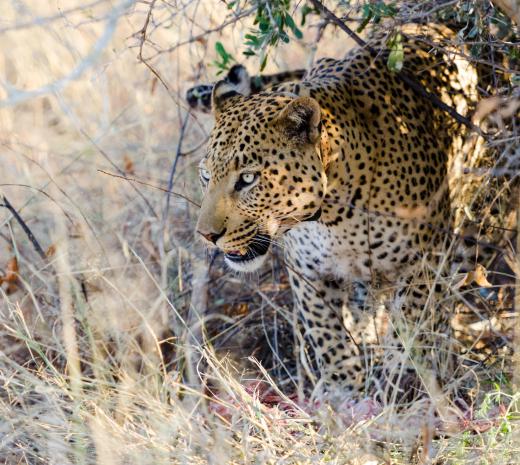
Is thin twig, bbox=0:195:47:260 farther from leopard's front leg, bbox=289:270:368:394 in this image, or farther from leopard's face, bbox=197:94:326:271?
leopard's front leg, bbox=289:270:368:394

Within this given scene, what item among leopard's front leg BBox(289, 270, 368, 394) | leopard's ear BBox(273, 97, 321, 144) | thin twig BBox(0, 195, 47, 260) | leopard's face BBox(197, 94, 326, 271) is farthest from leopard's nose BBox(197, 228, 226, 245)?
thin twig BBox(0, 195, 47, 260)

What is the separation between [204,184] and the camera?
4348mm

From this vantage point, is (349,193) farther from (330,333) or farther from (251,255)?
(330,333)

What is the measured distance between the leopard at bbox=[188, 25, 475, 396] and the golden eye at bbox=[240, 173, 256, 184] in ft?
0.04

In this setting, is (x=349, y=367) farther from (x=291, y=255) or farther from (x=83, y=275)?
(x=83, y=275)

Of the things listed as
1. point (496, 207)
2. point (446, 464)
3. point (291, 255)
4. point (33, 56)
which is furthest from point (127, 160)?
point (446, 464)

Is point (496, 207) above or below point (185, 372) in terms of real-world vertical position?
above

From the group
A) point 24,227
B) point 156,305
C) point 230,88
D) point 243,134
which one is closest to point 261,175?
point 243,134

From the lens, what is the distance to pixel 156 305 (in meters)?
4.21

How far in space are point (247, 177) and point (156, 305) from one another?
27.6 inches

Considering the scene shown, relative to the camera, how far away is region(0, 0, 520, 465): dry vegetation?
352cm

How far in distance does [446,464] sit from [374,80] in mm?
2002

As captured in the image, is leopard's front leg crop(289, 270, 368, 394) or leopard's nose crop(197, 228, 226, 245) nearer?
leopard's nose crop(197, 228, 226, 245)

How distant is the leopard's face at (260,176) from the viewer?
4.10 metres
